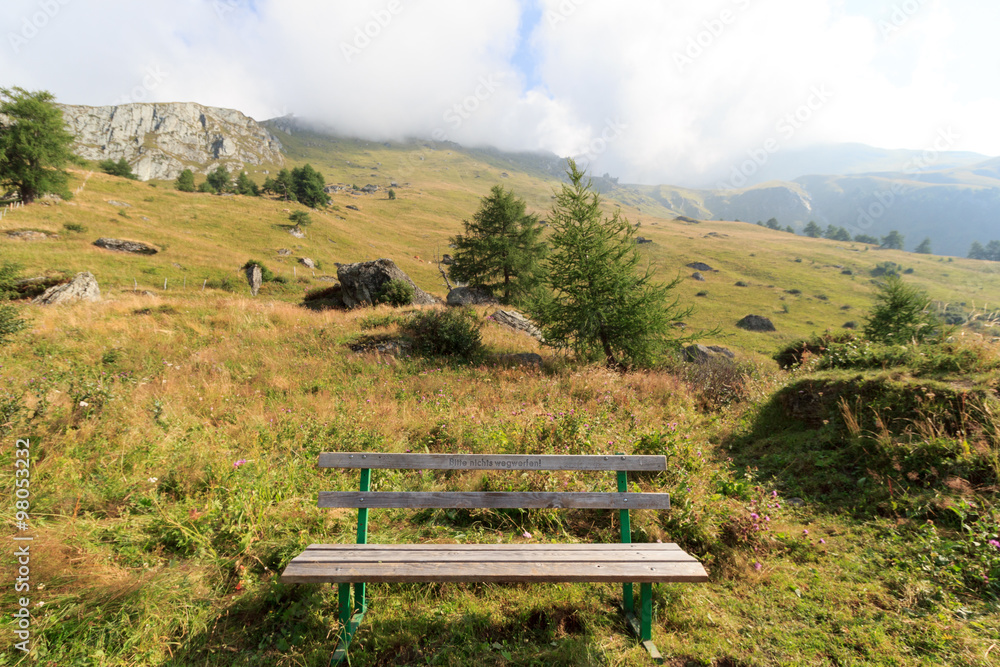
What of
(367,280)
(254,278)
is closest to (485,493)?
(367,280)

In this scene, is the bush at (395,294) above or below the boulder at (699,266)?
below

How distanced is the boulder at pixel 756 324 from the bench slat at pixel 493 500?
64585mm

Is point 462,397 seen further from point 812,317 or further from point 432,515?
point 812,317

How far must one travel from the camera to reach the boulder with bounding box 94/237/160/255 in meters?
28.0

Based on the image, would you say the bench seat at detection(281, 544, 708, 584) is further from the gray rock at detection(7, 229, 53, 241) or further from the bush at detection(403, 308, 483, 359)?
the gray rock at detection(7, 229, 53, 241)

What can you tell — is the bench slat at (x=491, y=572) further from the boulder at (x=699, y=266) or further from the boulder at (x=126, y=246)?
the boulder at (x=699, y=266)

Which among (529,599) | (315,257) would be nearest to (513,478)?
(529,599)

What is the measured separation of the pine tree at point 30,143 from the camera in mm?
33000

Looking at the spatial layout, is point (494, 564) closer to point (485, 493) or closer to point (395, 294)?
point (485, 493)

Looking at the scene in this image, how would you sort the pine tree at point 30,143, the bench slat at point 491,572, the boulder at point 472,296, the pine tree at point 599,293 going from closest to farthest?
the bench slat at point 491,572 < the pine tree at point 599,293 < the boulder at point 472,296 < the pine tree at point 30,143

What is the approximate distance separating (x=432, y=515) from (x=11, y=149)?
52608 millimetres

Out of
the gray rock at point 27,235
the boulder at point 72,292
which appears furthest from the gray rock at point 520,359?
the gray rock at point 27,235

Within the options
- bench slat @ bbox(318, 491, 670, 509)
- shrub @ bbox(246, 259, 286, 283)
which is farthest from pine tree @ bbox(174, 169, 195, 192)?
bench slat @ bbox(318, 491, 670, 509)

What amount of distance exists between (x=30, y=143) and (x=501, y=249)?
4220cm
